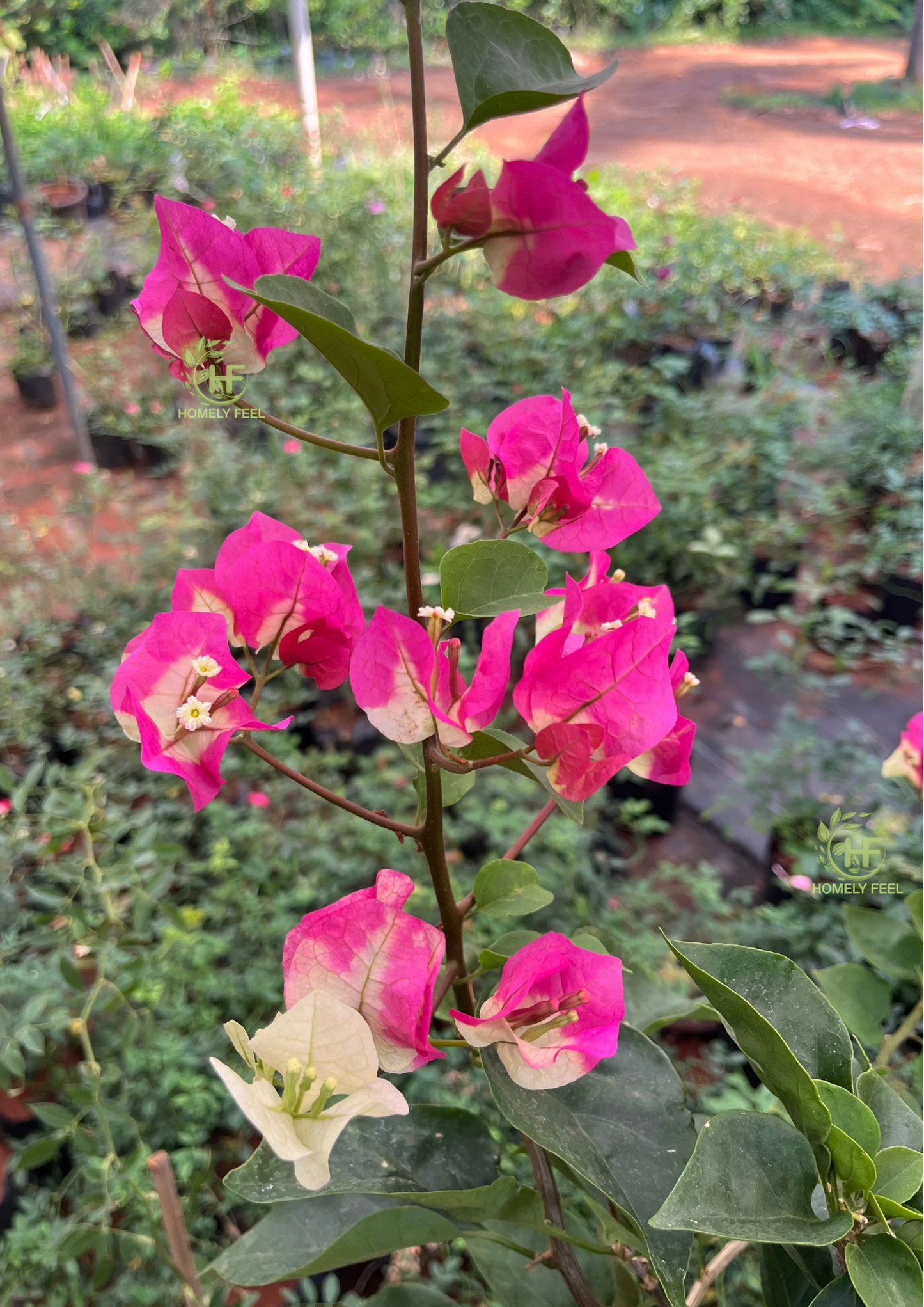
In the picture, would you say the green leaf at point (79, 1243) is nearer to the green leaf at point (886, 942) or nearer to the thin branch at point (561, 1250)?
the thin branch at point (561, 1250)

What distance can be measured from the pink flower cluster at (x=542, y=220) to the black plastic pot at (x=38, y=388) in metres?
3.16

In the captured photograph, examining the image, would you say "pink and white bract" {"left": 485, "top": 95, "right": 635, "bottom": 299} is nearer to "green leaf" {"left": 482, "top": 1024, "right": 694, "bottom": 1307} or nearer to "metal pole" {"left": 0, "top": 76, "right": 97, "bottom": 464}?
"green leaf" {"left": 482, "top": 1024, "right": 694, "bottom": 1307}

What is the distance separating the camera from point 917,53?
5.36 meters

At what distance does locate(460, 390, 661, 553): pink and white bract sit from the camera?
1.18ft

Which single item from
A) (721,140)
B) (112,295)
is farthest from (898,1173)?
(721,140)

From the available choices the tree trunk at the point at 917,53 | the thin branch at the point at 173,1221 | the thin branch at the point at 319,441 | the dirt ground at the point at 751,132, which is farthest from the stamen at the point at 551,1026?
the tree trunk at the point at 917,53

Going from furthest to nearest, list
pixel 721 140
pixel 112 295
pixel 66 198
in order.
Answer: pixel 721 140, pixel 66 198, pixel 112 295

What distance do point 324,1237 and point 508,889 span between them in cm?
17

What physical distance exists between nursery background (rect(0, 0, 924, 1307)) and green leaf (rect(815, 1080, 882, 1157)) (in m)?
0.10

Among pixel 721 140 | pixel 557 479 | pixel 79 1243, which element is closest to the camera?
pixel 557 479

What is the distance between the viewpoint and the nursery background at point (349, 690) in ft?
2.67

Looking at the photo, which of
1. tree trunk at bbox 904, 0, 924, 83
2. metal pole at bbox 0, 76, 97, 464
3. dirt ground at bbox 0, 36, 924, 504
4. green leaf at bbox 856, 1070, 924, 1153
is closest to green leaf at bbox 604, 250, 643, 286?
green leaf at bbox 856, 1070, 924, 1153

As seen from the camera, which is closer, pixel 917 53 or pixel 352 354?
pixel 352 354

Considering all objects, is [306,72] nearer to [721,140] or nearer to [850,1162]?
[721,140]
